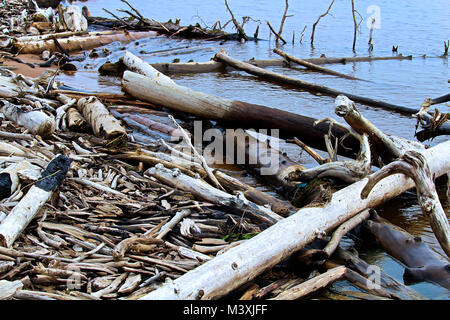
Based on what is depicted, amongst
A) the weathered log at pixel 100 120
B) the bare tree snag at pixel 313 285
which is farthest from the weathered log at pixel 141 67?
the bare tree snag at pixel 313 285

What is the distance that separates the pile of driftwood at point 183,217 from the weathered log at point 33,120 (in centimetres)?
2

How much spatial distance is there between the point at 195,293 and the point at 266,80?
1036 cm

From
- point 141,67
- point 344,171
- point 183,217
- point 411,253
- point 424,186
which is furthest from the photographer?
point 141,67

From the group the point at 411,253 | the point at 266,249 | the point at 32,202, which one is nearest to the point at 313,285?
the point at 266,249

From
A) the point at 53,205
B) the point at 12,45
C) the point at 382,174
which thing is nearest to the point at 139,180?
the point at 53,205

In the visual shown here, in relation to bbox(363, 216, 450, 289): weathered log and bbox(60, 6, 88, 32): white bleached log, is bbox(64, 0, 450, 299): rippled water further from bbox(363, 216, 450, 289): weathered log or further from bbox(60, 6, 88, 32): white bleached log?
bbox(60, 6, 88, 32): white bleached log

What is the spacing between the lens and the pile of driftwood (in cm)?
353

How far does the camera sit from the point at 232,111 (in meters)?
7.71

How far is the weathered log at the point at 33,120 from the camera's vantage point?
245 inches

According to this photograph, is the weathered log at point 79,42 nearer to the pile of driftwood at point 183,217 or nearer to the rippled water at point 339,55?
the rippled water at point 339,55

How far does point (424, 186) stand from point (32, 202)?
3348 mm

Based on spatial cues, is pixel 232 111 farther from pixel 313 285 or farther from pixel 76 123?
pixel 313 285

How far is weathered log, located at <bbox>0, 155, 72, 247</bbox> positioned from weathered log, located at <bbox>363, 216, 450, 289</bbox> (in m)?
3.22

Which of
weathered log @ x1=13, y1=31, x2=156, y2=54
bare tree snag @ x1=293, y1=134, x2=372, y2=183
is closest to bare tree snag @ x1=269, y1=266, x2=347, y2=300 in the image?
bare tree snag @ x1=293, y1=134, x2=372, y2=183
